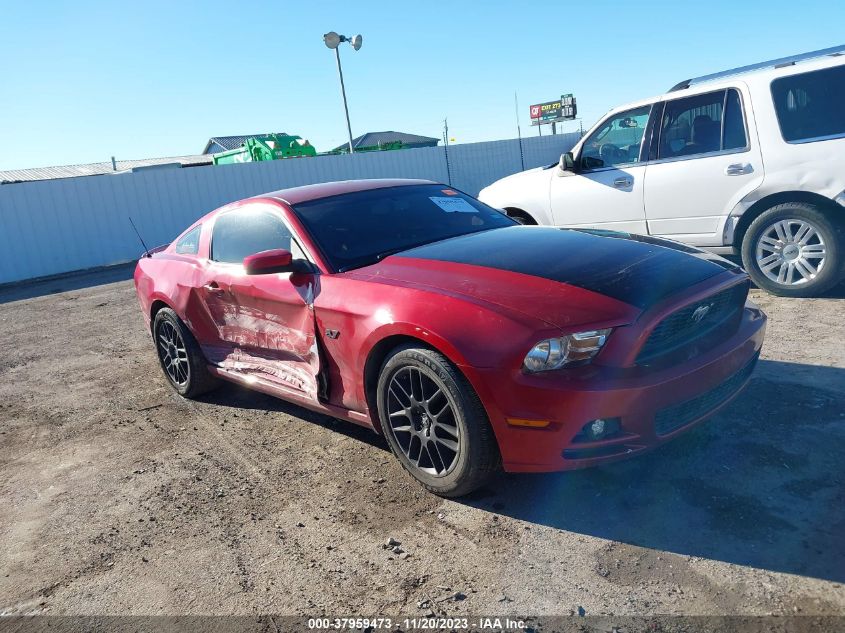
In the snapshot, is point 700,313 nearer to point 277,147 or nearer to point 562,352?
point 562,352

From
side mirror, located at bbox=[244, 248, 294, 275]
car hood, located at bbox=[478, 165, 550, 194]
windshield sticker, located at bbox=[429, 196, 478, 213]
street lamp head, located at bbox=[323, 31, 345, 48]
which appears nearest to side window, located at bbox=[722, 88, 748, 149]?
car hood, located at bbox=[478, 165, 550, 194]

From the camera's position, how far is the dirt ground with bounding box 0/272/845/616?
96.1 inches

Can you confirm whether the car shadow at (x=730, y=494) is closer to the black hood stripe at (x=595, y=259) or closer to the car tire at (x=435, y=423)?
the car tire at (x=435, y=423)

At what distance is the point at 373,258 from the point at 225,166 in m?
15.8

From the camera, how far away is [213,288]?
4484mm

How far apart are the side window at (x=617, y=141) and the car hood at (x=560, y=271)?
2.79 metres

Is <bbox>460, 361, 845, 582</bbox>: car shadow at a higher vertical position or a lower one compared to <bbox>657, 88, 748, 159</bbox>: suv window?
lower

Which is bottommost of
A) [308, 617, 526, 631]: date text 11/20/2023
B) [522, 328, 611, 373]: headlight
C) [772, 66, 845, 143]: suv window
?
[308, 617, 526, 631]: date text 11/20/2023

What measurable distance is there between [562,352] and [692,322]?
732mm

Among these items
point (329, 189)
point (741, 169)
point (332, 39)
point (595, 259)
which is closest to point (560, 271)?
point (595, 259)

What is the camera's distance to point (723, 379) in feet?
9.77

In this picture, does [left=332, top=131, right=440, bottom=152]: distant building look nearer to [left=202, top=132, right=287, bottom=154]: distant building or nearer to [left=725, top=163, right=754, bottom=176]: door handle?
[left=202, top=132, right=287, bottom=154]: distant building

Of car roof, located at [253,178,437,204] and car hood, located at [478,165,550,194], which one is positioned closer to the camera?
car roof, located at [253,178,437,204]

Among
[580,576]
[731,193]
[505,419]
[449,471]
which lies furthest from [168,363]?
[731,193]
